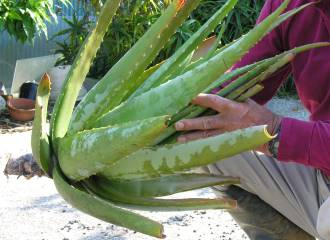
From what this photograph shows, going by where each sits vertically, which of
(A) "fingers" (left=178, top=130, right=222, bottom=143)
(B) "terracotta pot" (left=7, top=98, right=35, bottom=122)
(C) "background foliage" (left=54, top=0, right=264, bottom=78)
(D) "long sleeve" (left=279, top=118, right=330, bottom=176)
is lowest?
(B) "terracotta pot" (left=7, top=98, right=35, bottom=122)

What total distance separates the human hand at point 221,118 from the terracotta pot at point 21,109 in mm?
3777

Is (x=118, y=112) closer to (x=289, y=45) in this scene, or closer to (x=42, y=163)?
(x=42, y=163)

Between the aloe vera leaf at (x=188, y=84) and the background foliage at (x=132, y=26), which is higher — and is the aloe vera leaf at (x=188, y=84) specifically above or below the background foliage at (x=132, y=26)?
above

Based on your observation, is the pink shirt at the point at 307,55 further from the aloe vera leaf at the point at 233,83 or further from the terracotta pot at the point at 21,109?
the terracotta pot at the point at 21,109

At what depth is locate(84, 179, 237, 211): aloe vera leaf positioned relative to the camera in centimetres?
136

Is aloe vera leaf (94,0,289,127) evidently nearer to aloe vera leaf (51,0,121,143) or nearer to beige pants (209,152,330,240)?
aloe vera leaf (51,0,121,143)

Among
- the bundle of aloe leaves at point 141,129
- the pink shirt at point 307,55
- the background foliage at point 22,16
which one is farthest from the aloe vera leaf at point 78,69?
the background foliage at point 22,16

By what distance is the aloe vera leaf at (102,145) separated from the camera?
44.5 inches

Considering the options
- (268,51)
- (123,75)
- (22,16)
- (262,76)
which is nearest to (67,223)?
(268,51)

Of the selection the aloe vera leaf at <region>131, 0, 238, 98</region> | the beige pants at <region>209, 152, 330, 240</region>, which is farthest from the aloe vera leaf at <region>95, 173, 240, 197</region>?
the beige pants at <region>209, 152, 330, 240</region>

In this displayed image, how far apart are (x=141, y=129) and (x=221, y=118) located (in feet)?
1.13

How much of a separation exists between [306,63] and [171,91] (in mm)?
951

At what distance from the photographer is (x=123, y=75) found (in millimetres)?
1434

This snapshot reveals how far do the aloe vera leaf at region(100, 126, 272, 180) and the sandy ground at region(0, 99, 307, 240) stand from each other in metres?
1.47
